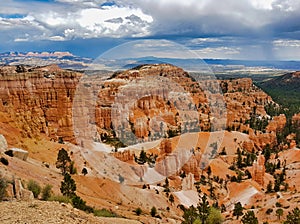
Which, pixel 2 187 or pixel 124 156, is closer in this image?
pixel 2 187

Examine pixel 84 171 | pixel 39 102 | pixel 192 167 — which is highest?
pixel 39 102

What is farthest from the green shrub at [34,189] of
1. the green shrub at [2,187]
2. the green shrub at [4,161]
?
the green shrub at [4,161]

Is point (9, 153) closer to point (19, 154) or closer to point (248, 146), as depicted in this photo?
point (19, 154)

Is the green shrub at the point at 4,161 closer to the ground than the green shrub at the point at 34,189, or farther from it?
farther from it

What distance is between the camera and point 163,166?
Result: 120 ft

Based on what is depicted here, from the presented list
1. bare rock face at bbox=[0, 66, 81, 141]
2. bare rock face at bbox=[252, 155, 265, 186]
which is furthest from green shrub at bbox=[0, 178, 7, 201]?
bare rock face at bbox=[252, 155, 265, 186]

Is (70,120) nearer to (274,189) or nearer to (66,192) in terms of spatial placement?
(66,192)

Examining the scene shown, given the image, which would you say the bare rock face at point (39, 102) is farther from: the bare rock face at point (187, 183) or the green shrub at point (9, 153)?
the bare rock face at point (187, 183)

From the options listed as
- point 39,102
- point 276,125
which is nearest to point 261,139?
point 276,125

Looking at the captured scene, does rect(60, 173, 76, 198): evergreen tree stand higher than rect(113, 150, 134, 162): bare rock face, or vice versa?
rect(60, 173, 76, 198): evergreen tree

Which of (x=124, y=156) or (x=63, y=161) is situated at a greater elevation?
(x=63, y=161)

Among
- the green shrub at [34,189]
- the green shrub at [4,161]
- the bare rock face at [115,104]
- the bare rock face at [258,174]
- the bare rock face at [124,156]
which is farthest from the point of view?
the bare rock face at [258,174]

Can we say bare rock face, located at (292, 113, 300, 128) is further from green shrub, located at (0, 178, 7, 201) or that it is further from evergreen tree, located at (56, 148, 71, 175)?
green shrub, located at (0, 178, 7, 201)

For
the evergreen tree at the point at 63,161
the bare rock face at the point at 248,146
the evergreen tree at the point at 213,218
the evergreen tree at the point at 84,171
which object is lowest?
the bare rock face at the point at 248,146
